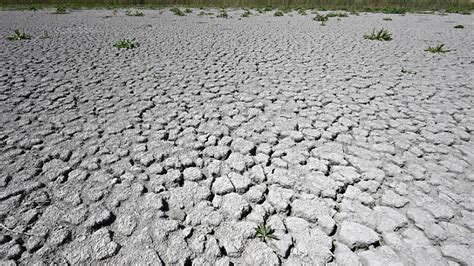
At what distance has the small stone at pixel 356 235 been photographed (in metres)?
1.36

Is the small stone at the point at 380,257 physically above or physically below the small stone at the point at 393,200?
below

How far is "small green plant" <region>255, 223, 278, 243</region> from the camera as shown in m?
1.38

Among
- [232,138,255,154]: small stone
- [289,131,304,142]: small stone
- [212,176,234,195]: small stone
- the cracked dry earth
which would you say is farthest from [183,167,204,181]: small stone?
[289,131,304,142]: small stone

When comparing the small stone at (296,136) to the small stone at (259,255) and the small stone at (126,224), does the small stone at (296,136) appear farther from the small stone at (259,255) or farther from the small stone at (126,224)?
the small stone at (126,224)

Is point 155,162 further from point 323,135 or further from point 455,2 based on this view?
point 455,2

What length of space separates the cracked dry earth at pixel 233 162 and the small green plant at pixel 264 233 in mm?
33

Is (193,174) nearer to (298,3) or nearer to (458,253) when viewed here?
(458,253)

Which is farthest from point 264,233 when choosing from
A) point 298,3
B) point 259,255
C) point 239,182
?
point 298,3

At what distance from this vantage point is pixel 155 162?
1.95 meters

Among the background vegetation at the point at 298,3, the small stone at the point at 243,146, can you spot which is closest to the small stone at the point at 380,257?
the small stone at the point at 243,146

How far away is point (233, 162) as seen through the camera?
6.42ft

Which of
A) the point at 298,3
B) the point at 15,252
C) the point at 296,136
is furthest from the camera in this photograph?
the point at 298,3

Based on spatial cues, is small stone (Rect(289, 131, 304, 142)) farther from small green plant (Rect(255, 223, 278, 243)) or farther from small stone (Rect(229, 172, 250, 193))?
small green plant (Rect(255, 223, 278, 243))

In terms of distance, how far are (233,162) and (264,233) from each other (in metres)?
0.68
